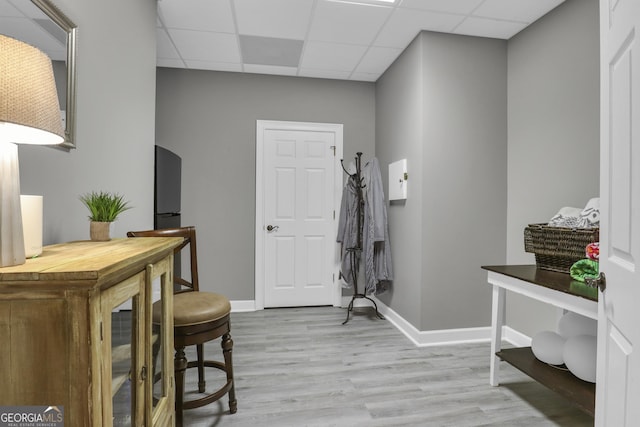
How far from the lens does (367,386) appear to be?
7.35 ft

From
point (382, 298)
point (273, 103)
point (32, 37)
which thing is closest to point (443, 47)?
point (273, 103)

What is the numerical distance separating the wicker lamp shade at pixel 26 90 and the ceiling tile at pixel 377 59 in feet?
9.67

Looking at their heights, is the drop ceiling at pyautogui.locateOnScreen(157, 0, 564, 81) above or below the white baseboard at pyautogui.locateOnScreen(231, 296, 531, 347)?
above

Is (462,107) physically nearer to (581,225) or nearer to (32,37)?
(581,225)

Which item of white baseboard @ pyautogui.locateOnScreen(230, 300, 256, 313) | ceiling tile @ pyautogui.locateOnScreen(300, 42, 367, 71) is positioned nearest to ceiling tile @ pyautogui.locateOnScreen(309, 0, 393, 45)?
ceiling tile @ pyautogui.locateOnScreen(300, 42, 367, 71)

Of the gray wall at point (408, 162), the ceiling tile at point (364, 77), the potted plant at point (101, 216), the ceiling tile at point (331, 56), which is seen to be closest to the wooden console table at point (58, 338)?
the potted plant at point (101, 216)

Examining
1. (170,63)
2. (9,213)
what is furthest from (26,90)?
(170,63)

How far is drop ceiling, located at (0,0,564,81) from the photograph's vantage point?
2584 millimetres

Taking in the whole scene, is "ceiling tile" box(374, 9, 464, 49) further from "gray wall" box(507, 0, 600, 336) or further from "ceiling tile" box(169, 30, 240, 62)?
"ceiling tile" box(169, 30, 240, 62)

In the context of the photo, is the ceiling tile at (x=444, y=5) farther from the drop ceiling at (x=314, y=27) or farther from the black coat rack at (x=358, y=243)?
the black coat rack at (x=358, y=243)

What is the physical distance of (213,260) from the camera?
379cm

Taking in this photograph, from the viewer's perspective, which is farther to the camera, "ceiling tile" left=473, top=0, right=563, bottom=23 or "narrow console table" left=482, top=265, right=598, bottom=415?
"ceiling tile" left=473, top=0, right=563, bottom=23

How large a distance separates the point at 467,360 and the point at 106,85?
299 cm

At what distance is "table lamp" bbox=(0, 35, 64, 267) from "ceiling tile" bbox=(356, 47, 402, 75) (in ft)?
9.70
